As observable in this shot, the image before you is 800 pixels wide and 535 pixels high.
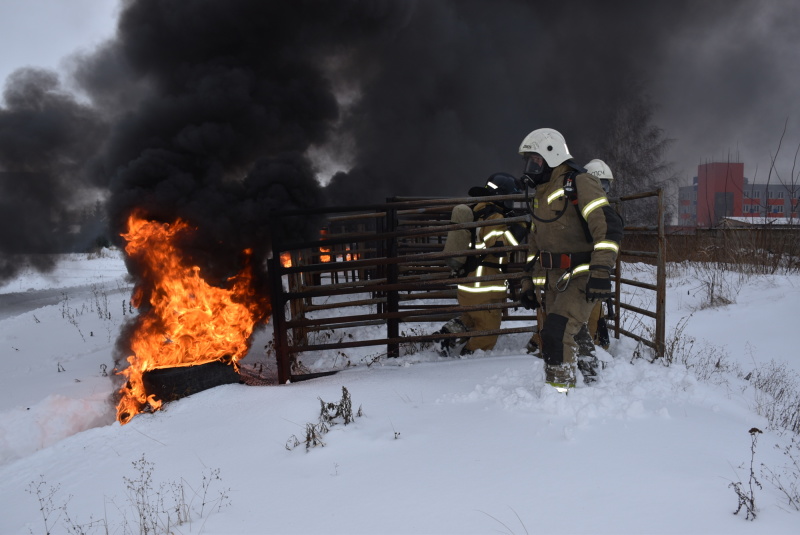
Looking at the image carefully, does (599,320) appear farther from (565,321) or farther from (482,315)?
(565,321)

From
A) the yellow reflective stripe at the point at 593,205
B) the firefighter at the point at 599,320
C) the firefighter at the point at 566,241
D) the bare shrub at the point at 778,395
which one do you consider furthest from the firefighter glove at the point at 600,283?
the bare shrub at the point at 778,395

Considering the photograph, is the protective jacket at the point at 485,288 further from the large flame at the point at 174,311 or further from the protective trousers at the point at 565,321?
the large flame at the point at 174,311

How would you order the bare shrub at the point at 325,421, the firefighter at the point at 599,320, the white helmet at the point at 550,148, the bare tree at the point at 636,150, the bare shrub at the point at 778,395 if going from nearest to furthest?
1. the bare shrub at the point at 325,421
2. the bare shrub at the point at 778,395
3. the white helmet at the point at 550,148
4. the firefighter at the point at 599,320
5. the bare tree at the point at 636,150

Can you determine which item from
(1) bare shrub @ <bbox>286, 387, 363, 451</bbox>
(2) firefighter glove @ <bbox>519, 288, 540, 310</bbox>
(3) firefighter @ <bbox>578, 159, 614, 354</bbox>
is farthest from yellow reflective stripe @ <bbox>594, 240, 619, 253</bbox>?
(1) bare shrub @ <bbox>286, 387, 363, 451</bbox>

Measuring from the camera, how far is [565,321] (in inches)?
153

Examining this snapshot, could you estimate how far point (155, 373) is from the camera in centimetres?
486

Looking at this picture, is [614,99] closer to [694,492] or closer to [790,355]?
[790,355]

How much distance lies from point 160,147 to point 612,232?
5237mm

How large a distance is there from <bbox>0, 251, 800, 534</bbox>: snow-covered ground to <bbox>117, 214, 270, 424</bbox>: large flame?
79 cm

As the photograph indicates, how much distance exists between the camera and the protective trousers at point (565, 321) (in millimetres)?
3828

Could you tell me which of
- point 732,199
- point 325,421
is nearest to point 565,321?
point 325,421

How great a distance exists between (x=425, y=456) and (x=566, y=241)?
2052 millimetres

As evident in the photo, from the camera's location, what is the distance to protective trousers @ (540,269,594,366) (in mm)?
3828

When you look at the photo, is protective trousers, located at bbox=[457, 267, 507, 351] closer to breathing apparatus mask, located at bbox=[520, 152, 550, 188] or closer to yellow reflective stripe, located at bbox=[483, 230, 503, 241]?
yellow reflective stripe, located at bbox=[483, 230, 503, 241]
